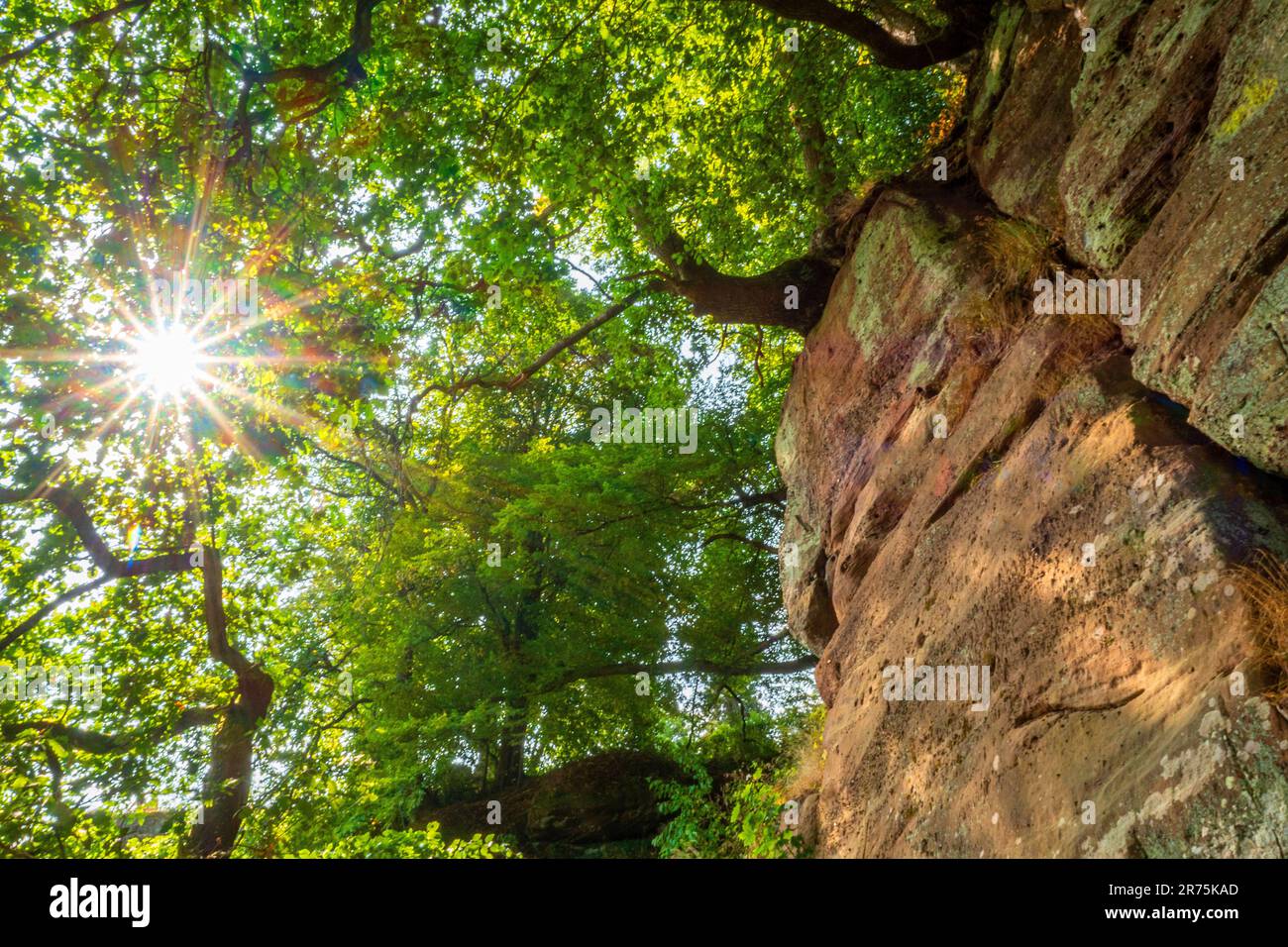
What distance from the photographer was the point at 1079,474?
5102 millimetres

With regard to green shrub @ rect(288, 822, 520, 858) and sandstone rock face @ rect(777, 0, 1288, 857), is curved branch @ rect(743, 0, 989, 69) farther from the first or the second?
green shrub @ rect(288, 822, 520, 858)

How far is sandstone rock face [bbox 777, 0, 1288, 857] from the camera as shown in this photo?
3779 mm

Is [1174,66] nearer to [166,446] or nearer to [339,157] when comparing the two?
[339,157]

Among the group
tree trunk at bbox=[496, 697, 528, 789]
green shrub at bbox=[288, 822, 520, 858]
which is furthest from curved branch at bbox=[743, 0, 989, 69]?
tree trunk at bbox=[496, 697, 528, 789]

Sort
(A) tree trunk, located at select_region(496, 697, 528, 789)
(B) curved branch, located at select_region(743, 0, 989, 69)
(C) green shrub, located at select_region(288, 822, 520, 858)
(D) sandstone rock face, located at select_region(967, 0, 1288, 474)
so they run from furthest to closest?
(A) tree trunk, located at select_region(496, 697, 528, 789), (C) green shrub, located at select_region(288, 822, 520, 858), (B) curved branch, located at select_region(743, 0, 989, 69), (D) sandstone rock face, located at select_region(967, 0, 1288, 474)

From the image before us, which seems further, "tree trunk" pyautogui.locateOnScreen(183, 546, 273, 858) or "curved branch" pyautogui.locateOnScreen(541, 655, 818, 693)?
"curved branch" pyautogui.locateOnScreen(541, 655, 818, 693)

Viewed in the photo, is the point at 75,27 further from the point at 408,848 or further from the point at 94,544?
the point at 408,848

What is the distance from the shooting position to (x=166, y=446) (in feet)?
30.8

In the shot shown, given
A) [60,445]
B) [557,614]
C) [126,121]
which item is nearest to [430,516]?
[557,614]

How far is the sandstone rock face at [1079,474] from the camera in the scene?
3.78 m

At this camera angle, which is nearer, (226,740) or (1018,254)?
(1018,254)

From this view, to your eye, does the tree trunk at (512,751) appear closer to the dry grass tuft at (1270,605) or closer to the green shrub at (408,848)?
the green shrub at (408,848)

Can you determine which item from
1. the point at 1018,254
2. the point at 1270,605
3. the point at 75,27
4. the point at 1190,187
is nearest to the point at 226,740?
the point at 75,27

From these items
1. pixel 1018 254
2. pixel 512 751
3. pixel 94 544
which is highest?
pixel 1018 254
